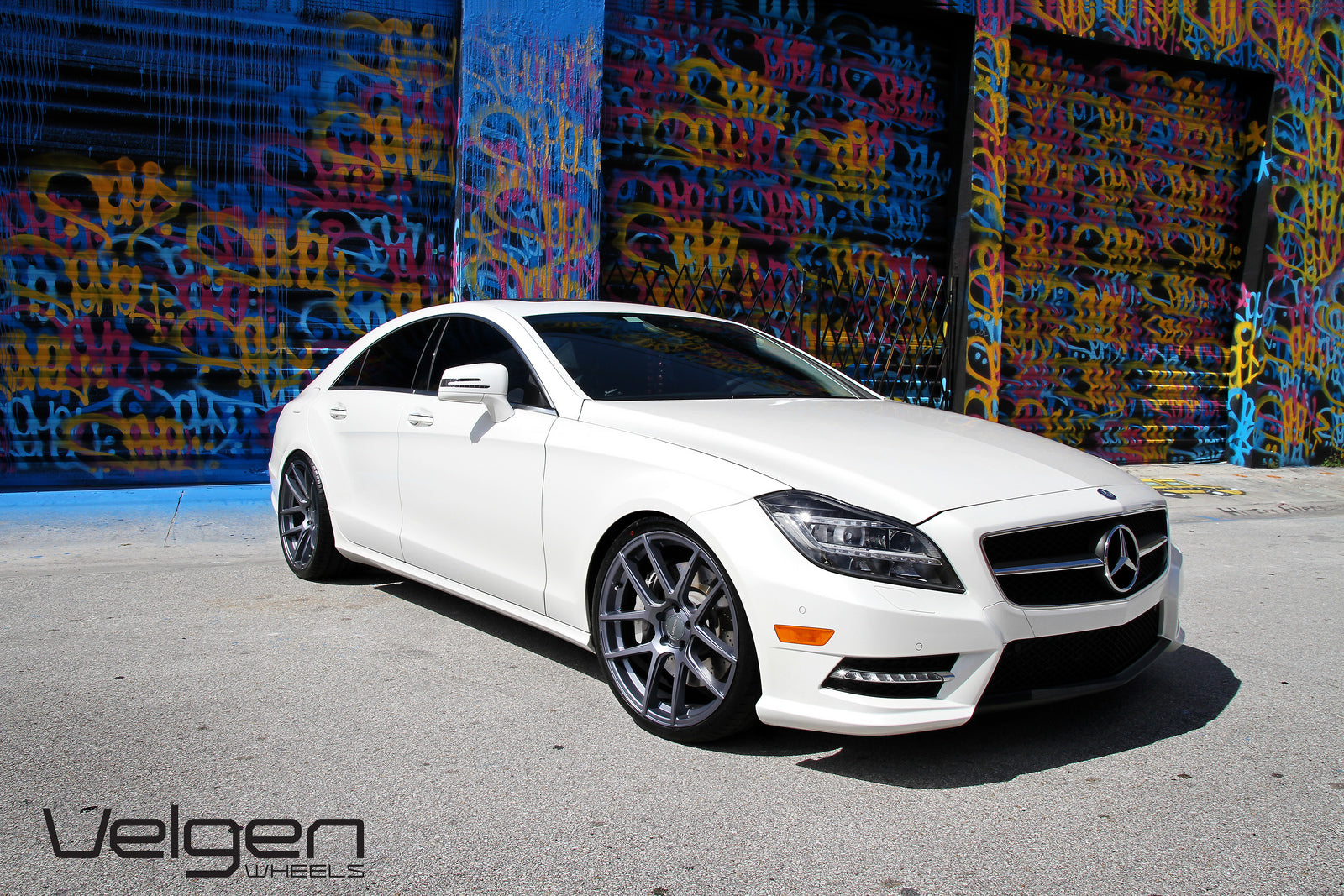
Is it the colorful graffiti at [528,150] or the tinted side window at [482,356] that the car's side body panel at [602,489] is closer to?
the tinted side window at [482,356]

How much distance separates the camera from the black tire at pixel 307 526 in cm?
534

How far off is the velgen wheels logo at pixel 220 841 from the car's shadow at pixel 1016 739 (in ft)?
3.78

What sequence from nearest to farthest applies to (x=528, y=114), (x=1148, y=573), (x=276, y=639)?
(x=1148, y=573)
(x=276, y=639)
(x=528, y=114)

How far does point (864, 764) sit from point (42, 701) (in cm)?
276

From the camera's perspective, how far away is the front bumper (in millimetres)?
2953

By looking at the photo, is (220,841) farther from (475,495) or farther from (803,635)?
(475,495)

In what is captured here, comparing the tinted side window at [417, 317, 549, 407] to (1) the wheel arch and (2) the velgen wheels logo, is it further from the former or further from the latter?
(2) the velgen wheels logo

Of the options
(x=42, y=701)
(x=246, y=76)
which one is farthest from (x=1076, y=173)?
(x=42, y=701)

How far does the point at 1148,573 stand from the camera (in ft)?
11.6

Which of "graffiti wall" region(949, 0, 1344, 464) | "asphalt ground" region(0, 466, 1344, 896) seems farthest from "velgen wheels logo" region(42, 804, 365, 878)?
"graffiti wall" region(949, 0, 1344, 464)

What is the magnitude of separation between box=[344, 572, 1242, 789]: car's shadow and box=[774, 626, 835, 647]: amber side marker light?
1.49ft

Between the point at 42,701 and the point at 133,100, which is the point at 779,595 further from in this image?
the point at 133,100

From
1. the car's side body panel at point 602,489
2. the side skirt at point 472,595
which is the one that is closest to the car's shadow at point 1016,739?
the side skirt at point 472,595

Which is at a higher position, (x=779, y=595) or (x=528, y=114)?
(x=528, y=114)
